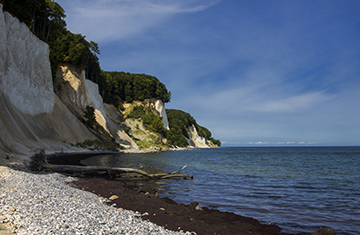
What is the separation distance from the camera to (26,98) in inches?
1139

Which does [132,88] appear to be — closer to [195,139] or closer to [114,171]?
[195,139]

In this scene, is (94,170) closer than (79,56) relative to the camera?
Yes

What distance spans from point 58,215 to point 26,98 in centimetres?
2844

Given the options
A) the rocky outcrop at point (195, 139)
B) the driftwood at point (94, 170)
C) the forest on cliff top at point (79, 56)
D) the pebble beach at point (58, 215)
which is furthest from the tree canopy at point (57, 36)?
the rocky outcrop at point (195, 139)

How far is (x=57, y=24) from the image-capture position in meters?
52.0

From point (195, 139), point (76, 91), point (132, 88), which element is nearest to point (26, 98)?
point (76, 91)

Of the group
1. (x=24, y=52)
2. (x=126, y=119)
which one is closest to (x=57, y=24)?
(x=24, y=52)

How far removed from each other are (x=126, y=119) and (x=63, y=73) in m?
38.5

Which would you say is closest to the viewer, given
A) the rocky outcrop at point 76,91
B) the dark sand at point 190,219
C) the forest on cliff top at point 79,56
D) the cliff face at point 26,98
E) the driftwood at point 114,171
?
the dark sand at point 190,219

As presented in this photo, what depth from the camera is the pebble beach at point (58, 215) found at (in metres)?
5.12

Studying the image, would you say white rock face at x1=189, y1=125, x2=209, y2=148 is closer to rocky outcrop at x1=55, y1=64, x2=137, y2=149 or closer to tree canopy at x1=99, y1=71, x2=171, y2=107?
tree canopy at x1=99, y1=71, x2=171, y2=107

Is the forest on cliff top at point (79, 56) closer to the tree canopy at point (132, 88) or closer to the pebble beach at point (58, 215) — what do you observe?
the tree canopy at point (132, 88)

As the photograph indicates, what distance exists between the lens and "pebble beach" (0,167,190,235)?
5.12 m

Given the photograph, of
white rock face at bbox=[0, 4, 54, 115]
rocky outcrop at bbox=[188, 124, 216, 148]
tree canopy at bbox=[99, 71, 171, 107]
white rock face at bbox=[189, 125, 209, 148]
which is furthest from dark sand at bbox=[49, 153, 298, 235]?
white rock face at bbox=[189, 125, 209, 148]
